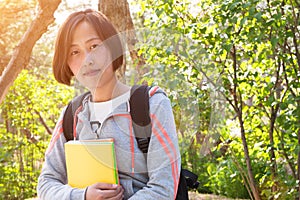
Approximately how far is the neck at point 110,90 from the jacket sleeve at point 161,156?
0.42 feet

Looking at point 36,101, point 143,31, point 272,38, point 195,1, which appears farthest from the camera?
point 36,101

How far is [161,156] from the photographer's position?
1.31 metres

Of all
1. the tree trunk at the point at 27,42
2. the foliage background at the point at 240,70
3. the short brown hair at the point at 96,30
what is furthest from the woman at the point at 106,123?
the tree trunk at the point at 27,42

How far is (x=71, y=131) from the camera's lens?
1.46 meters

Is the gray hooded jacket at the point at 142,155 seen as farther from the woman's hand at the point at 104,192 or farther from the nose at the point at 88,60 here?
the nose at the point at 88,60

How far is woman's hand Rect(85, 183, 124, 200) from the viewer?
4.28ft

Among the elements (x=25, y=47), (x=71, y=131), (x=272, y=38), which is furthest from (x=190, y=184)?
(x=25, y=47)

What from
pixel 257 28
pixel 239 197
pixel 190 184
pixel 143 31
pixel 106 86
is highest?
pixel 257 28

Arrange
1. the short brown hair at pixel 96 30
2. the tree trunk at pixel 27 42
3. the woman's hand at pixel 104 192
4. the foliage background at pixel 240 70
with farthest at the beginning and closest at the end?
1. the tree trunk at pixel 27 42
2. the foliage background at pixel 240 70
3. the short brown hair at pixel 96 30
4. the woman's hand at pixel 104 192

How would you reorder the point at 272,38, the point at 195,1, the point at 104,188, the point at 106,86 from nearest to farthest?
1. the point at 104,188
2. the point at 106,86
3. the point at 272,38
4. the point at 195,1

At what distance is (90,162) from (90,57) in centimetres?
27

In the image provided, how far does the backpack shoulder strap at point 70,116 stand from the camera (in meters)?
1.46

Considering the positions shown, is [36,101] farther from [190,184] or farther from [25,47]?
[190,184]

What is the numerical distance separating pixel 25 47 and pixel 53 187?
3.01 metres
